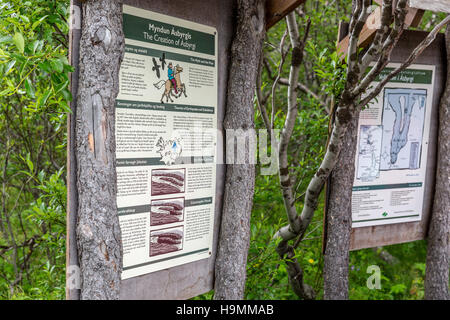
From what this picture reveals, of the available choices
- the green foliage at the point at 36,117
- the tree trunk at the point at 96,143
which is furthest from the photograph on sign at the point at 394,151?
the green foliage at the point at 36,117

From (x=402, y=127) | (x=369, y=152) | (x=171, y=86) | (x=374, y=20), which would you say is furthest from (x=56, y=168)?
(x=402, y=127)

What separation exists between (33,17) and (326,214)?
2.49 metres

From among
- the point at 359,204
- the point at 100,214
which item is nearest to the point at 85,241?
the point at 100,214

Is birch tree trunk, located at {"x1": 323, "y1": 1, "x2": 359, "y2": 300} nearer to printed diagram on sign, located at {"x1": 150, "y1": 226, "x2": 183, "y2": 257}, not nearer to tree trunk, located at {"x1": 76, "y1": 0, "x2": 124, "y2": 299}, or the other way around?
printed diagram on sign, located at {"x1": 150, "y1": 226, "x2": 183, "y2": 257}

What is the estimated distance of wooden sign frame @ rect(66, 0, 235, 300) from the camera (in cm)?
202

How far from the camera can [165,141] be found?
7.87 ft

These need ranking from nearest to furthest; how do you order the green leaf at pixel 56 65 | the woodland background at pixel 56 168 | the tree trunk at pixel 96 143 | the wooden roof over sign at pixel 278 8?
the green leaf at pixel 56 65 → the tree trunk at pixel 96 143 → the woodland background at pixel 56 168 → the wooden roof over sign at pixel 278 8

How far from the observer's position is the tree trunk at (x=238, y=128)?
2715 millimetres

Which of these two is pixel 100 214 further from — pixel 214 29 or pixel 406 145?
pixel 406 145

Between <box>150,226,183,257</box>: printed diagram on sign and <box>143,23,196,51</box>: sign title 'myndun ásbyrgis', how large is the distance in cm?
108

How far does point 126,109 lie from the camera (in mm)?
2203

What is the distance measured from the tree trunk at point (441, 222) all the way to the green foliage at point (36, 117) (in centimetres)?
326

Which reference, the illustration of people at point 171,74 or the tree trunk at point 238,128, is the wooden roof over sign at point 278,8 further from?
the illustration of people at point 171,74

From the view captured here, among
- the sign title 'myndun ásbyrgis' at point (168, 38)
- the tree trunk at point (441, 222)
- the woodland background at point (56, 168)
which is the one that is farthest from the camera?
the tree trunk at point (441, 222)
